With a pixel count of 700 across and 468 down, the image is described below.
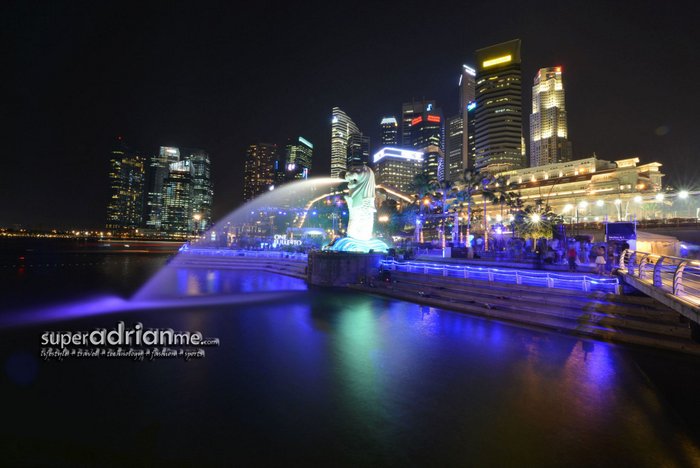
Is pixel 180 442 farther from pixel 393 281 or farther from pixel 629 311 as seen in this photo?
pixel 393 281

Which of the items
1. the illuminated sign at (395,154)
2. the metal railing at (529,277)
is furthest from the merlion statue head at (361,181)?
the illuminated sign at (395,154)

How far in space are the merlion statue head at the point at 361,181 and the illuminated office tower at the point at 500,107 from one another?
148855mm

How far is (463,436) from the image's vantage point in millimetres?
5395

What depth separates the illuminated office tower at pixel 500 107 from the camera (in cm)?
16288

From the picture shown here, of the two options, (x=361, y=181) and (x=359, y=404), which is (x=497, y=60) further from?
(x=359, y=404)

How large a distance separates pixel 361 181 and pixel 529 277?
14830mm

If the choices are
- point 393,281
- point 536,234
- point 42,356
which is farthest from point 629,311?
point 536,234

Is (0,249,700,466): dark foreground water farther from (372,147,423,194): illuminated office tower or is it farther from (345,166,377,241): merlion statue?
(372,147,423,194): illuminated office tower

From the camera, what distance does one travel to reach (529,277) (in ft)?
51.3

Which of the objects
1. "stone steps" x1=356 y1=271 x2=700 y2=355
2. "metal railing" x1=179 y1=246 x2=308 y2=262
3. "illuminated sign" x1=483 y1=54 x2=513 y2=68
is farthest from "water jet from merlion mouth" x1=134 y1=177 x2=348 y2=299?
"illuminated sign" x1=483 y1=54 x2=513 y2=68

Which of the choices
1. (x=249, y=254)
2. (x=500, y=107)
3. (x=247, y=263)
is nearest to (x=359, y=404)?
(x=247, y=263)

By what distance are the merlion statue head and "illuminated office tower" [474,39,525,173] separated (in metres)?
149

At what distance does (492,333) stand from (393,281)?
1037 centimetres

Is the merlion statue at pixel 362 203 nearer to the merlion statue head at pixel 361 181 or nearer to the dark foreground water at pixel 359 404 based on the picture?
the merlion statue head at pixel 361 181
